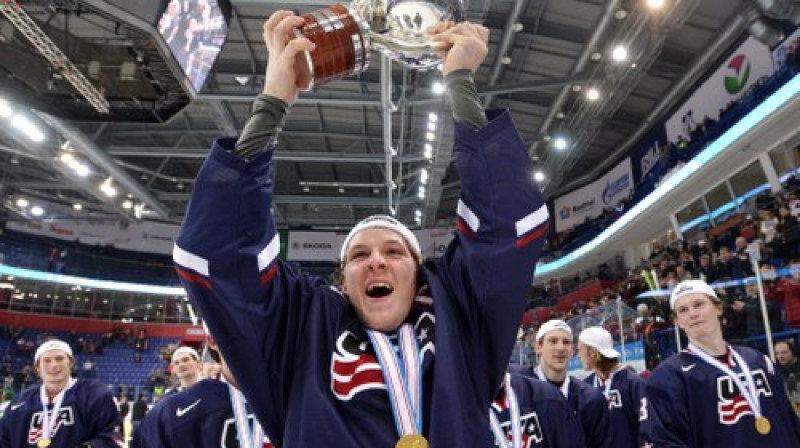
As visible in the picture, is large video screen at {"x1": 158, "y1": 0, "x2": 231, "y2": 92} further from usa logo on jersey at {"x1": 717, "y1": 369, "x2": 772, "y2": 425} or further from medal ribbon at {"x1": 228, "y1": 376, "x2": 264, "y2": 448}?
usa logo on jersey at {"x1": 717, "y1": 369, "x2": 772, "y2": 425}

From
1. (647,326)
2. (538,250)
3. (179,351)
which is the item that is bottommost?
(538,250)

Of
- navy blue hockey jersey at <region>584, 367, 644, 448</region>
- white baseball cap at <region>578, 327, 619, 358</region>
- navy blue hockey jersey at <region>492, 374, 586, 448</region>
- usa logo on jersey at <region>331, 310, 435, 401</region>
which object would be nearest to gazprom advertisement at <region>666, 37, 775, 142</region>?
white baseball cap at <region>578, 327, 619, 358</region>

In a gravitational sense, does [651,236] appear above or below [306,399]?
above

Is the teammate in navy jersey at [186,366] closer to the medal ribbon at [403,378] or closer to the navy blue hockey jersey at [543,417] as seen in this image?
the navy blue hockey jersey at [543,417]

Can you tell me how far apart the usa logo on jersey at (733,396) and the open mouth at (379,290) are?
236cm

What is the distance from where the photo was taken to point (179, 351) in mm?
5309

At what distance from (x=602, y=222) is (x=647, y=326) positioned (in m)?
12.5

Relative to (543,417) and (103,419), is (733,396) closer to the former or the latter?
(543,417)

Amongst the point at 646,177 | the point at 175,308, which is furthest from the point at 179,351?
the point at 175,308

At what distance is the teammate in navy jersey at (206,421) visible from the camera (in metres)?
2.39

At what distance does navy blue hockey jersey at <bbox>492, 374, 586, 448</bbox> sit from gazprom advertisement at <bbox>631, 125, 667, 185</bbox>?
15.2 metres

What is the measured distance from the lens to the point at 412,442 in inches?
44.7

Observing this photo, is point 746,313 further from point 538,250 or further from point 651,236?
point 651,236

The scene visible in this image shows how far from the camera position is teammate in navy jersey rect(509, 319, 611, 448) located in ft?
11.3
